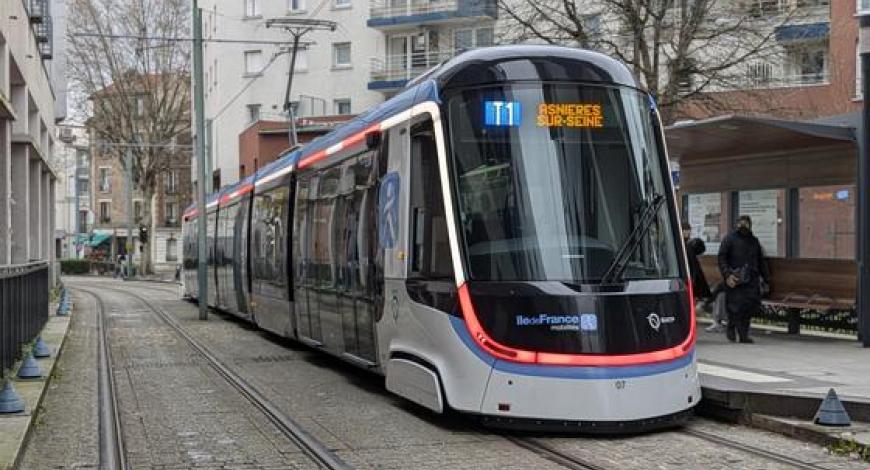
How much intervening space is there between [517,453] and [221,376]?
5.65m

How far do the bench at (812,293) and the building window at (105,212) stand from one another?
318ft

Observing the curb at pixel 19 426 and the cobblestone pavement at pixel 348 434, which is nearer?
the curb at pixel 19 426

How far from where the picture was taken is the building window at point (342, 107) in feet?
176

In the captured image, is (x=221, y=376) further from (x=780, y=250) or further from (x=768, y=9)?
(x=768, y=9)

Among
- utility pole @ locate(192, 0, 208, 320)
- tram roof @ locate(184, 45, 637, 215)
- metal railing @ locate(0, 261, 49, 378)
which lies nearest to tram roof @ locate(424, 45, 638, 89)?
tram roof @ locate(184, 45, 637, 215)

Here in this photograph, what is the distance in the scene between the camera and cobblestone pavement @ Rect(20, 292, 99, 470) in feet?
24.9

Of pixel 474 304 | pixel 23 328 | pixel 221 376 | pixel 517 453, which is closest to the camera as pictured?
pixel 517 453

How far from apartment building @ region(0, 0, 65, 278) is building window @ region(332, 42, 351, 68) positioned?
1962 centimetres

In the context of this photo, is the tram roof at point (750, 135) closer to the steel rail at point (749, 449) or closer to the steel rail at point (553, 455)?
the steel rail at point (749, 449)

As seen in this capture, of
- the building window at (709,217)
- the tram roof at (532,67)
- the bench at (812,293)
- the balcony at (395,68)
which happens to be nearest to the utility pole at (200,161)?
the building window at (709,217)

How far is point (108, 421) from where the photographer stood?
909 cm

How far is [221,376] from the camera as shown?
40.0 ft

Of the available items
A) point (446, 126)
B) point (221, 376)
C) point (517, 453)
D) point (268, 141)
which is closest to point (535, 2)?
point (221, 376)

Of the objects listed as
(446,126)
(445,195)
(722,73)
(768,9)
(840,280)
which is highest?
(768,9)
